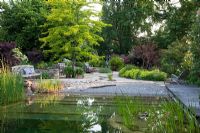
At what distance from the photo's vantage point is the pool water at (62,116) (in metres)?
7.25

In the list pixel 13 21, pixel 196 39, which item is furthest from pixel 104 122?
pixel 13 21

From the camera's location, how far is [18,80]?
10.8 metres

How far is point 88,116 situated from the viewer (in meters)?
8.62

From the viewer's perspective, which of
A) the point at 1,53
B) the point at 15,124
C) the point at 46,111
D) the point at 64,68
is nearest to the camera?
the point at 15,124

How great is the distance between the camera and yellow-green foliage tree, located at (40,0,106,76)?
2094 cm

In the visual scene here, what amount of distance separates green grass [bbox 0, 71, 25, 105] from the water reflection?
9.7 inches

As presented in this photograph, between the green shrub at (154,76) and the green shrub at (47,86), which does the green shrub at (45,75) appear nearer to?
the green shrub at (47,86)

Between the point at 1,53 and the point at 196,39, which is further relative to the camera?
the point at 1,53

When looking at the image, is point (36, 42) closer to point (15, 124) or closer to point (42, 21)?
point (42, 21)

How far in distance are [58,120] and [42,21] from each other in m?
16.7

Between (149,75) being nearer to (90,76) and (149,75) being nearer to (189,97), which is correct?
(90,76)

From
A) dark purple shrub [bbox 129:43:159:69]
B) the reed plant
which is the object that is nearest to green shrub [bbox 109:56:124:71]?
dark purple shrub [bbox 129:43:159:69]

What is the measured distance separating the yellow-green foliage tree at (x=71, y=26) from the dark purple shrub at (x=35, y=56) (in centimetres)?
177

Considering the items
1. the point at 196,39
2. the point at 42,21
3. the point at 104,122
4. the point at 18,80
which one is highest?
the point at 42,21
